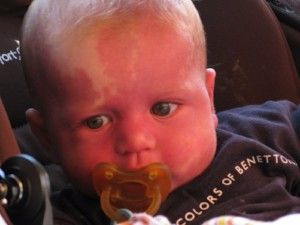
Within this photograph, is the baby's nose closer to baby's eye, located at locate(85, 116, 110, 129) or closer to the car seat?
baby's eye, located at locate(85, 116, 110, 129)

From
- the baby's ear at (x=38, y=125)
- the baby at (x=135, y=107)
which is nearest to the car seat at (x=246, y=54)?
the baby at (x=135, y=107)

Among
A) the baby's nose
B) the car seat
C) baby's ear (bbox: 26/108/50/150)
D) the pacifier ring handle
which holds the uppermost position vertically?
the baby's nose

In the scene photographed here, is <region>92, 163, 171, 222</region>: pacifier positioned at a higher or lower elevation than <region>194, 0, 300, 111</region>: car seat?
higher

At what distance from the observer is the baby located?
90 centimetres

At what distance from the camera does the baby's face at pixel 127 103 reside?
896 mm

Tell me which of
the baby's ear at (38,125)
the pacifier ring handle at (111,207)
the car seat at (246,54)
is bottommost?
the car seat at (246,54)

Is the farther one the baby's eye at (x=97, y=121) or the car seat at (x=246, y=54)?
the car seat at (x=246, y=54)

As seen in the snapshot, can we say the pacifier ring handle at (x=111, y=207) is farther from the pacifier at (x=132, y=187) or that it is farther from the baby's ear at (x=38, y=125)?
the baby's ear at (x=38, y=125)

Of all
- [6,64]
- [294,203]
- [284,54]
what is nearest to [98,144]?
[294,203]

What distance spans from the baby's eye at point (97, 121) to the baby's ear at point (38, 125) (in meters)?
0.12

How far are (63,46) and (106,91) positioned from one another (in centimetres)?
9

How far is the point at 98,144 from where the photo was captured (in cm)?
92

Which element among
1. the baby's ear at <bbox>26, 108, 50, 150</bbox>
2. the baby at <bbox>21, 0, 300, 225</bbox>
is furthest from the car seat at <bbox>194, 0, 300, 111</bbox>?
the baby's ear at <bbox>26, 108, 50, 150</bbox>


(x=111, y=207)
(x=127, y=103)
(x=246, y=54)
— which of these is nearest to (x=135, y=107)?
(x=127, y=103)
